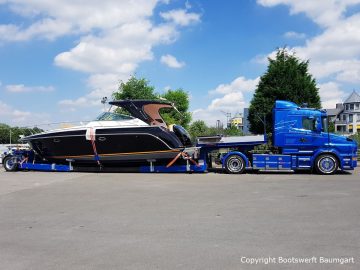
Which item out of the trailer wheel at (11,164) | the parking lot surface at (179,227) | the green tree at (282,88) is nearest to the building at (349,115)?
the green tree at (282,88)

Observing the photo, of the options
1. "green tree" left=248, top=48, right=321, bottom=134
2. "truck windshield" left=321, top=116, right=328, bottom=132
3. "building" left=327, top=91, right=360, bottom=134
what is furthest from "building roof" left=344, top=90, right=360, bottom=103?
Answer: "truck windshield" left=321, top=116, right=328, bottom=132

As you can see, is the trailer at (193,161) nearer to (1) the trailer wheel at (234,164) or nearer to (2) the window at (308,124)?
(1) the trailer wheel at (234,164)

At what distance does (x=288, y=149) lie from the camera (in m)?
17.3

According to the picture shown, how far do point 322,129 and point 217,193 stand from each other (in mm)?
7999

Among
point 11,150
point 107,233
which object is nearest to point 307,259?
point 107,233

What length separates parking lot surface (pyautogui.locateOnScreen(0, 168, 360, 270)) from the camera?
533 cm

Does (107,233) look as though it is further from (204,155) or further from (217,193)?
(204,155)

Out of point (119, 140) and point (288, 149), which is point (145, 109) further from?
point (288, 149)

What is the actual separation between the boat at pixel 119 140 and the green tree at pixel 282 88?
678 inches

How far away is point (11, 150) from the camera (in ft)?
64.2

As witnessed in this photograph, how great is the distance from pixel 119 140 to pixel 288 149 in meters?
7.09

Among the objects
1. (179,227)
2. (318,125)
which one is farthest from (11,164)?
(179,227)

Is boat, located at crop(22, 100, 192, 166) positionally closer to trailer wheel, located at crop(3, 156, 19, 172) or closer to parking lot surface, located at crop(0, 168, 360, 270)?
trailer wheel, located at crop(3, 156, 19, 172)

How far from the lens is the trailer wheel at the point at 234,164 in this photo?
56.9 feet
